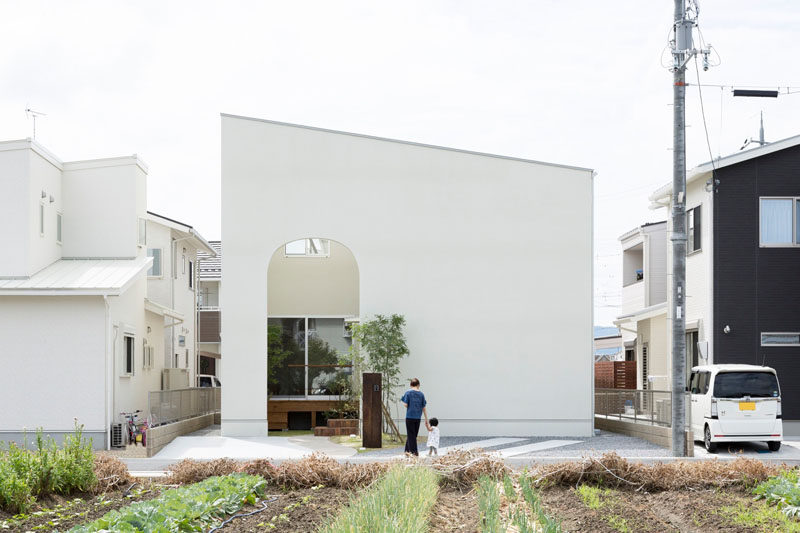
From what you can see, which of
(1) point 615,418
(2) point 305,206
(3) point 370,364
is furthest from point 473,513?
(1) point 615,418

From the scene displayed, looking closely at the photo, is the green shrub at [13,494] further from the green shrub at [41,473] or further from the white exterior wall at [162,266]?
the white exterior wall at [162,266]

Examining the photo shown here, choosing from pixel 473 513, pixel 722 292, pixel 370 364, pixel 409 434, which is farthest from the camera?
pixel 722 292

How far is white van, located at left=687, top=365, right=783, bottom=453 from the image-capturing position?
19000 mm

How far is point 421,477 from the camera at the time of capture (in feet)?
36.3

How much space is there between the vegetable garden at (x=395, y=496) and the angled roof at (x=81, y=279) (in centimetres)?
773

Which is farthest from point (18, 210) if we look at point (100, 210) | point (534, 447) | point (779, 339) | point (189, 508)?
point (779, 339)

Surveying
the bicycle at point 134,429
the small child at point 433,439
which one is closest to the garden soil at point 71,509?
the small child at point 433,439

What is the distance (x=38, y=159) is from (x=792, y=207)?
1709 cm

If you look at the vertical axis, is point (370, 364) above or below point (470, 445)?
above

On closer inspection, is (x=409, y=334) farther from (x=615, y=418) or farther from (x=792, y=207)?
(x=792, y=207)

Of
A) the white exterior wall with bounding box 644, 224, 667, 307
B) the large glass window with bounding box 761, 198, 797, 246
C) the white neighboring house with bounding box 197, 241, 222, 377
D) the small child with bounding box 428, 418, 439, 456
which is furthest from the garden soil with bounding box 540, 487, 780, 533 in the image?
the white neighboring house with bounding box 197, 241, 222, 377

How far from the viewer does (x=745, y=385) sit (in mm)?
19172

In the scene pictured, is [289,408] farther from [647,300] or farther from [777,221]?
[647,300]

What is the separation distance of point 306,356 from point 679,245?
10.2 m
